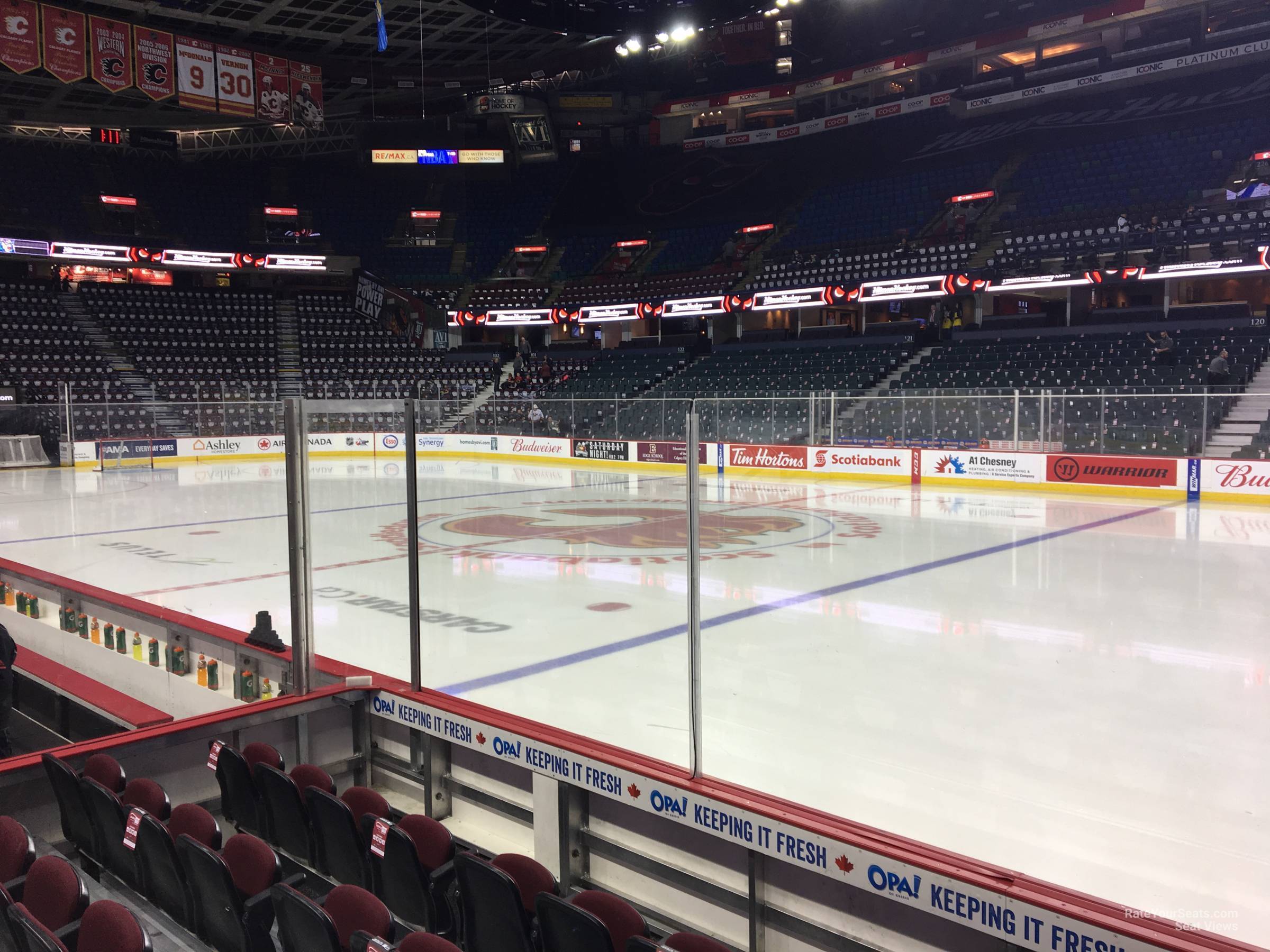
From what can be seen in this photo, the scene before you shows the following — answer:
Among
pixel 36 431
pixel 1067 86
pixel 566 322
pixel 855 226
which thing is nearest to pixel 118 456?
pixel 36 431

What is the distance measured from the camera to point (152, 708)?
20.4 ft

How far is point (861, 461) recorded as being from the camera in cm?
1959

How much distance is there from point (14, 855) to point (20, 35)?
908 inches

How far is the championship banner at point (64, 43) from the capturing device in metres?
20.6

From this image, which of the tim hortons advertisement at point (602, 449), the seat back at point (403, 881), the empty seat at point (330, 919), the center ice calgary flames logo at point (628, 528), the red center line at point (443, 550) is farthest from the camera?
the tim hortons advertisement at point (602, 449)

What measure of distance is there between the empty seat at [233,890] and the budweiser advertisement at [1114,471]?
53.5 feet

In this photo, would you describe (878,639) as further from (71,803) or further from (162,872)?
(71,803)

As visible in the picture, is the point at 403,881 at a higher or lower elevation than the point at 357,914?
lower

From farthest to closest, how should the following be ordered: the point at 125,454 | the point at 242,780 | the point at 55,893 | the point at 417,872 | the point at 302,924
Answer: the point at 125,454 < the point at 242,780 < the point at 417,872 < the point at 55,893 < the point at 302,924

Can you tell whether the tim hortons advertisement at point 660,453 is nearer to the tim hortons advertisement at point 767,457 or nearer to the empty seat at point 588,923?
the tim hortons advertisement at point 767,457

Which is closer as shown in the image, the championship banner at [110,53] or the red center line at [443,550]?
the red center line at [443,550]

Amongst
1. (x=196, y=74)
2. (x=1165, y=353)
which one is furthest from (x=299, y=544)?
(x=196, y=74)

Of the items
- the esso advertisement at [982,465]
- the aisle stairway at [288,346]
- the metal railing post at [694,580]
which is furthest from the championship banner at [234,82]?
the metal railing post at [694,580]

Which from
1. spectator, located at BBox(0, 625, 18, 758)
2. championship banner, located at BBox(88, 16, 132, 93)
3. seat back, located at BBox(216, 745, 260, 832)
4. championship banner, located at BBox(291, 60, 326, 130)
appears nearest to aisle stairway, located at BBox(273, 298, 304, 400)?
championship banner, located at BBox(291, 60, 326, 130)
